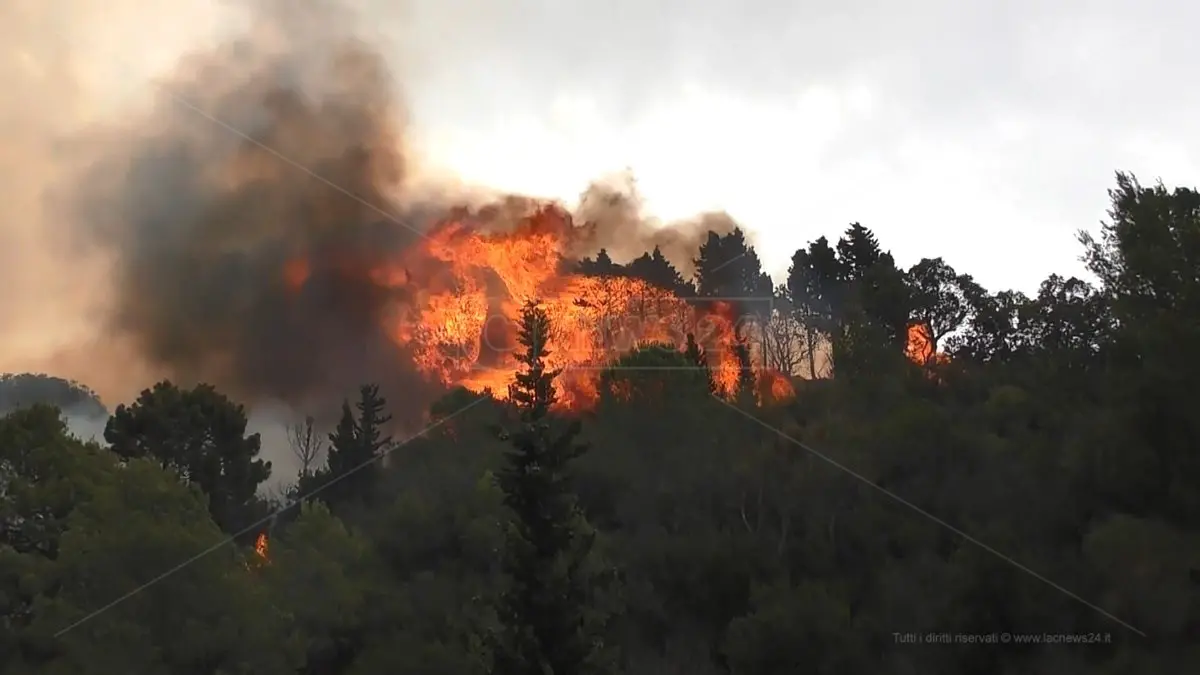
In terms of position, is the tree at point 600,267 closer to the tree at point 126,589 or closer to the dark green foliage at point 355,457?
the dark green foliage at point 355,457

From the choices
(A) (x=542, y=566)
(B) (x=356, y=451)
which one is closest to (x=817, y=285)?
(B) (x=356, y=451)

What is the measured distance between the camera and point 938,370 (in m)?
62.7

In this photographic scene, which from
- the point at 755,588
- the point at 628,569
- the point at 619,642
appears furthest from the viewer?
the point at 628,569

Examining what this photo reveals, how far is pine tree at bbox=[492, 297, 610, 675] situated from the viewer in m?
24.7

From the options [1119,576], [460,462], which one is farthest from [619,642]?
[460,462]

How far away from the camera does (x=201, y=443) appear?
72.0 m

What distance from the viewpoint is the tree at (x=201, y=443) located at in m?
69.3

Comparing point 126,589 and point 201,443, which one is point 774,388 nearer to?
point 201,443

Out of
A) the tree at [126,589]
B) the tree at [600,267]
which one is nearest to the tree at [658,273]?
the tree at [600,267]

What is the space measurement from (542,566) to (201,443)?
177 ft

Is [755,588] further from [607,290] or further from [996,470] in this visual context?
[607,290]

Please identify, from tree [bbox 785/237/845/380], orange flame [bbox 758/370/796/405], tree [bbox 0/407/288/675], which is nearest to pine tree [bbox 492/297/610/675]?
tree [bbox 0/407/288/675]

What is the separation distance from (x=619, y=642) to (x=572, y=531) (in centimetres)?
1581

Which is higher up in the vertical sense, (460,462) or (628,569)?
(460,462)
